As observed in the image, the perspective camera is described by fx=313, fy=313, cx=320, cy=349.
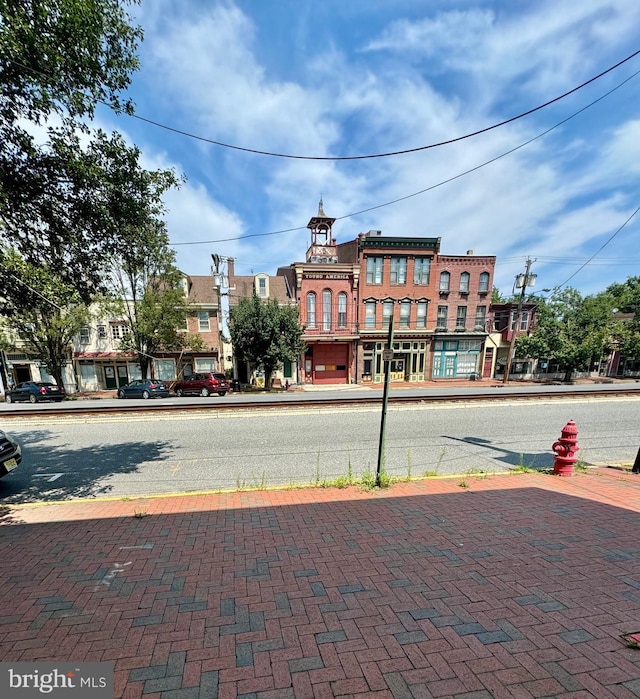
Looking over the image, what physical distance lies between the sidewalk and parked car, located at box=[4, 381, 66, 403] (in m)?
22.3

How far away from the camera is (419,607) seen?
106 inches

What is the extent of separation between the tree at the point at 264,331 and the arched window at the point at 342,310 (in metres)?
6.22

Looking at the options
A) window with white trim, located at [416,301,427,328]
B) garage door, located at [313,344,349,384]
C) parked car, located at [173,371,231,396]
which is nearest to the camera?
parked car, located at [173,371,231,396]

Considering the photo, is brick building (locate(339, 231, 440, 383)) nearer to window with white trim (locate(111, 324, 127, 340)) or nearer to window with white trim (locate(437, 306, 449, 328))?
window with white trim (locate(437, 306, 449, 328))

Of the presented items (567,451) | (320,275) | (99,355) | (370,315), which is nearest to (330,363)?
(370,315)

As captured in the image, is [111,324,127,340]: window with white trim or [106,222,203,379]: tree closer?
[106,222,203,379]: tree

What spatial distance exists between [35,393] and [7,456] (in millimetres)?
21155

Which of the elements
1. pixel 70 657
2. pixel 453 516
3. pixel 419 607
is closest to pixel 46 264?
pixel 70 657

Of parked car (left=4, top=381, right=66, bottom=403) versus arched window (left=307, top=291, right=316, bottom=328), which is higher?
arched window (left=307, top=291, right=316, bottom=328)

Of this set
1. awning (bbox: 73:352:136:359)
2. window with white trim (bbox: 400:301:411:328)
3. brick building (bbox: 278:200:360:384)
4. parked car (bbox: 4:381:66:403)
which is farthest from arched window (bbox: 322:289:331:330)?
parked car (bbox: 4:381:66:403)

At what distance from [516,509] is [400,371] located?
79.8 ft

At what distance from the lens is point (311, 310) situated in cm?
2686

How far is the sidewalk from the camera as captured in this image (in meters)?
2.10

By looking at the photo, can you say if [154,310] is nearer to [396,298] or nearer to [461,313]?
[396,298]
